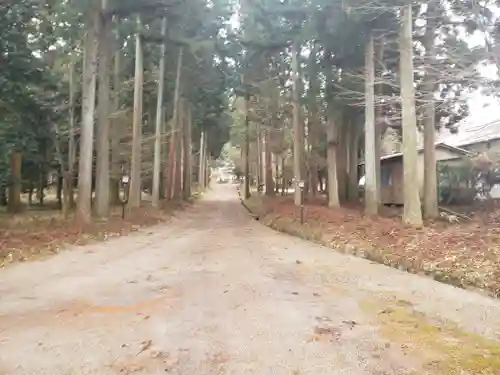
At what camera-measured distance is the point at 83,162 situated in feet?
53.5

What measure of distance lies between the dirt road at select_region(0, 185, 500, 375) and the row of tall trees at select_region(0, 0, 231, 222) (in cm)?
893

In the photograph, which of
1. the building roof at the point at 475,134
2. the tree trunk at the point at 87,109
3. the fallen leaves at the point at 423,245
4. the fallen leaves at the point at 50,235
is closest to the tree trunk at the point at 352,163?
the building roof at the point at 475,134

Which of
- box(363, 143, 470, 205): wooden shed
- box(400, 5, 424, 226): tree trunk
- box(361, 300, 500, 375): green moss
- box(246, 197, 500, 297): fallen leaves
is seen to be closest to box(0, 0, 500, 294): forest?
box(400, 5, 424, 226): tree trunk

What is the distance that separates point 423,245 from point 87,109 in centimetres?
1097

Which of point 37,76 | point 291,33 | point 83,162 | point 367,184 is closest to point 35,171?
point 37,76

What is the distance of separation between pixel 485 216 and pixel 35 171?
21.7 meters

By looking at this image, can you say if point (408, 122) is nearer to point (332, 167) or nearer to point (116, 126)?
point (332, 167)

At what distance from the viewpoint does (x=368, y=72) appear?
55.9 feet

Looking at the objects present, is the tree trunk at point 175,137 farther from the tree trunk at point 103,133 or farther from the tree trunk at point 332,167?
the tree trunk at point 332,167

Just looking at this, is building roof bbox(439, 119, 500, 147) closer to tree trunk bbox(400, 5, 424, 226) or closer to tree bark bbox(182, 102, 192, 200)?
tree trunk bbox(400, 5, 424, 226)

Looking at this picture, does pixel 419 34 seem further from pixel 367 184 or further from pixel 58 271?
pixel 58 271

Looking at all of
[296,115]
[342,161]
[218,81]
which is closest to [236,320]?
[296,115]

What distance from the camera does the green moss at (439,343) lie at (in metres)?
3.98

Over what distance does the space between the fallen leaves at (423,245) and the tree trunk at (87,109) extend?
6.77m
